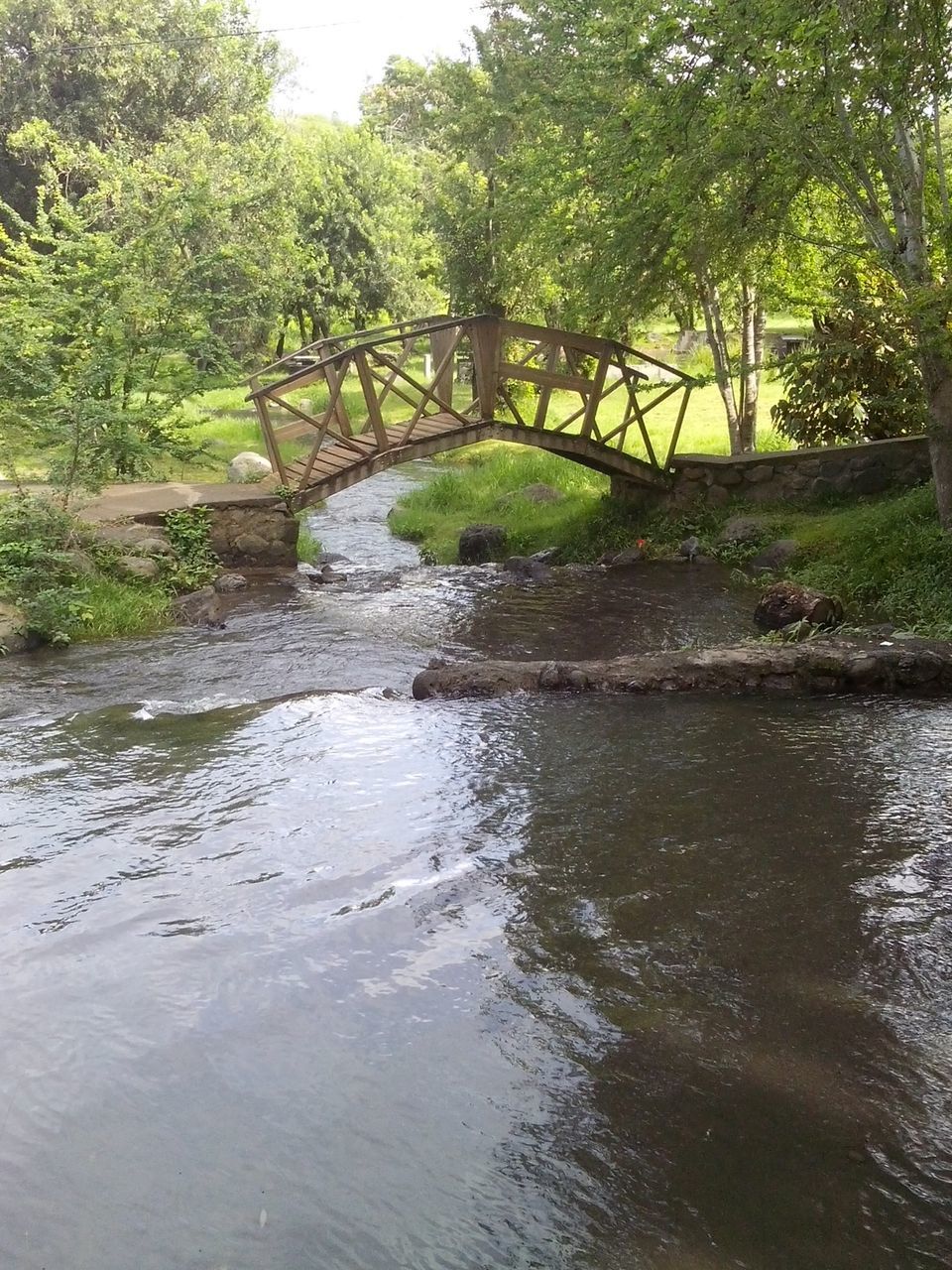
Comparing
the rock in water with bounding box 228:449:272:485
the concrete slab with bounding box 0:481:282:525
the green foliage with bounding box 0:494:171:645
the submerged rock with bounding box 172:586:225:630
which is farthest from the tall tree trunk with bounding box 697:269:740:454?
the rock in water with bounding box 228:449:272:485

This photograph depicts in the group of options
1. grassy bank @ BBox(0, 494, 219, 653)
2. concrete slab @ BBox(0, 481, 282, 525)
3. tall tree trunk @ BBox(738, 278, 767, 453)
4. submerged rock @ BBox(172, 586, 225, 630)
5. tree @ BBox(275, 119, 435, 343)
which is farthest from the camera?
tree @ BBox(275, 119, 435, 343)

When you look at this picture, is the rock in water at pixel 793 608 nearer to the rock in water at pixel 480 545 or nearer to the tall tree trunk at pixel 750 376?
the rock in water at pixel 480 545

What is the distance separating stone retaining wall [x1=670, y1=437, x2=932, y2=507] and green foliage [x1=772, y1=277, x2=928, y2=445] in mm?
468

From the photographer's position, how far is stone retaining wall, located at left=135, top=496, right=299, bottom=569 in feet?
40.3

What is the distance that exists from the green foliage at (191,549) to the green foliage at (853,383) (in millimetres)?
6768

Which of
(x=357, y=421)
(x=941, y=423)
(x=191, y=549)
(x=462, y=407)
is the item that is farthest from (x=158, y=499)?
(x=462, y=407)

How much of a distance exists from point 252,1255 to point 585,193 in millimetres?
13423

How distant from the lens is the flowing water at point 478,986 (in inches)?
119

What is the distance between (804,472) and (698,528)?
1.39 m

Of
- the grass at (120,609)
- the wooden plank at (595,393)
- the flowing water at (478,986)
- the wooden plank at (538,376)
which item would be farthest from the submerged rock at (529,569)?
the flowing water at (478,986)

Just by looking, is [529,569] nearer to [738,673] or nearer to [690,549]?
[690,549]

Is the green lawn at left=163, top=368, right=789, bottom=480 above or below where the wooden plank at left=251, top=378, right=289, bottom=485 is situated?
above

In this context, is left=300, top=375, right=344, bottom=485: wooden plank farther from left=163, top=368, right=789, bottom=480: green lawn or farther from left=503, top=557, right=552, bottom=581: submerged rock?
left=503, top=557, right=552, bottom=581: submerged rock

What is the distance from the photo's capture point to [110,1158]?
3.29 m
